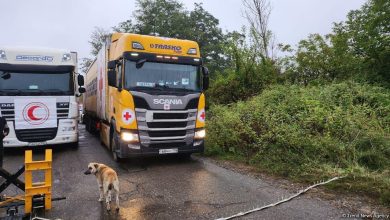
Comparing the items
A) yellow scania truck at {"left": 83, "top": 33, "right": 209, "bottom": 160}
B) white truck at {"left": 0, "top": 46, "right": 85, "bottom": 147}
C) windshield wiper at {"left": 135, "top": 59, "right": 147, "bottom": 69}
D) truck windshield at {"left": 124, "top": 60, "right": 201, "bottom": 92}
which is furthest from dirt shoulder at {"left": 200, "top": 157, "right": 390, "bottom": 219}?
white truck at {"left": 0, "top": 46, "right": 85, "bottom": 147}

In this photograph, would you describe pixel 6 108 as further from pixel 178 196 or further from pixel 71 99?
pixel 178 196

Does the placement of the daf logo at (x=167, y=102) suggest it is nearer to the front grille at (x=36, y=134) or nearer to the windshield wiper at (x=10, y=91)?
the front grille at (x=36, y=134)

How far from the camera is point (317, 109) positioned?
8.80 meters

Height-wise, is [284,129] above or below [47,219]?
above

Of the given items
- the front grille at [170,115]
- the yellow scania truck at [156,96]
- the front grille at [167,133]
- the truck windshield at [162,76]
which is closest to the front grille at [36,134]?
the yellow scania truck at [156,96]

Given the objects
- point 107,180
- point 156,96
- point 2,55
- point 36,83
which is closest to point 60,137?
point 36,83

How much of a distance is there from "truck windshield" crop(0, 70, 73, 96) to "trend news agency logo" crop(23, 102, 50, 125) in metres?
0.37

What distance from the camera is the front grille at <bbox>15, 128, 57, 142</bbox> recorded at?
30.7 ft

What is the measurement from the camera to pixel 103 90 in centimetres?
1079

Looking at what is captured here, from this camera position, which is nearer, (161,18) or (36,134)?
(36,134)

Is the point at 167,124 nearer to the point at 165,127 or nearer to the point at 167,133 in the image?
the point at 165,127

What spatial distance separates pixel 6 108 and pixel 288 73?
1227cm

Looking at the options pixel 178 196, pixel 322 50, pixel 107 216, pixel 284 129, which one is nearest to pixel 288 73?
pixel 322 50

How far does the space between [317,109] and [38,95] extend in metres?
8.35
